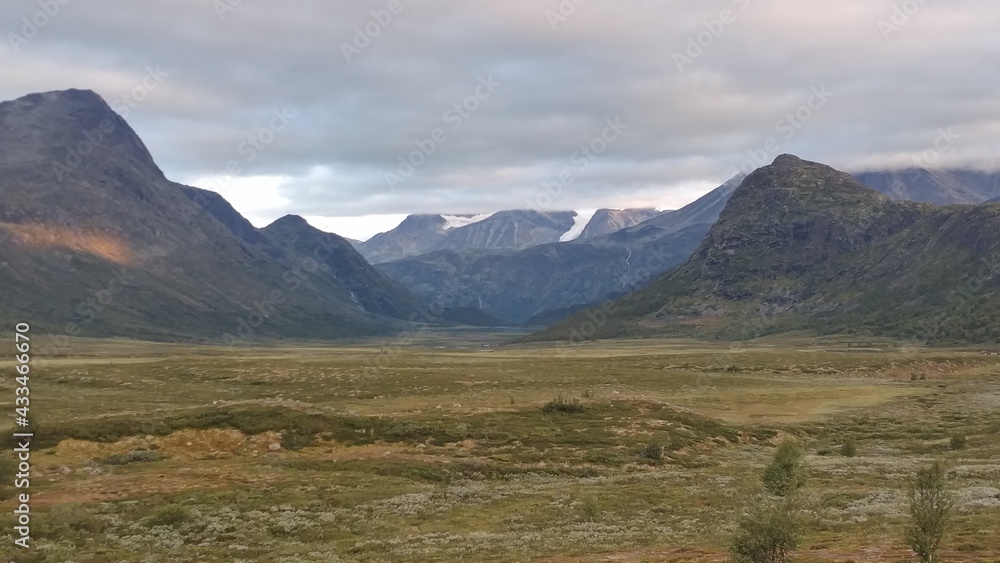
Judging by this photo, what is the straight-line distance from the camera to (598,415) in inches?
2628

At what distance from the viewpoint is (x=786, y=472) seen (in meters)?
36.2

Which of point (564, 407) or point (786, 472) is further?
point (564, 407)

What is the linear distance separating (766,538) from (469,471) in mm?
30238

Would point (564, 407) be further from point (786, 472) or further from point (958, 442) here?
point (958, 442)

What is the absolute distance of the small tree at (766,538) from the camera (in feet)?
75.0

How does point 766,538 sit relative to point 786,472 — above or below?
above

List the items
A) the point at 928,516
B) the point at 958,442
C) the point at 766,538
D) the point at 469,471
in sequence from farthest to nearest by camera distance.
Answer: the point at 958,442 < the point at 469,471 < the point at 928,516 < the point at 766,538

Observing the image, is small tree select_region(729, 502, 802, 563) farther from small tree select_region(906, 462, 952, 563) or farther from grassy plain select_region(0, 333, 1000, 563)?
small tree select_region(906, 462, 952, 563)

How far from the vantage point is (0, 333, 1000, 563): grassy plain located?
101ft

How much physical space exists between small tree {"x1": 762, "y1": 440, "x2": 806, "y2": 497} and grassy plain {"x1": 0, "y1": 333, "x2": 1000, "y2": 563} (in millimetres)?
2023

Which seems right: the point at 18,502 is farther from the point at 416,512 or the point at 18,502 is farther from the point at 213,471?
the point at 416,512

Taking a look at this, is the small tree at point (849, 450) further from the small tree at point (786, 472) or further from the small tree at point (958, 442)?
the small tree at point (786, 472)

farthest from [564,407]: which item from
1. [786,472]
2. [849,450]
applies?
[786,472]

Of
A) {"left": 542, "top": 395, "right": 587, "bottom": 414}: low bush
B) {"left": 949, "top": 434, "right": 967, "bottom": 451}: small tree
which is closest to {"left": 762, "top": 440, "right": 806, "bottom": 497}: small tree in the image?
{"left": 542, "top": 395, "right": 587, "bottom": 414}: low bush
